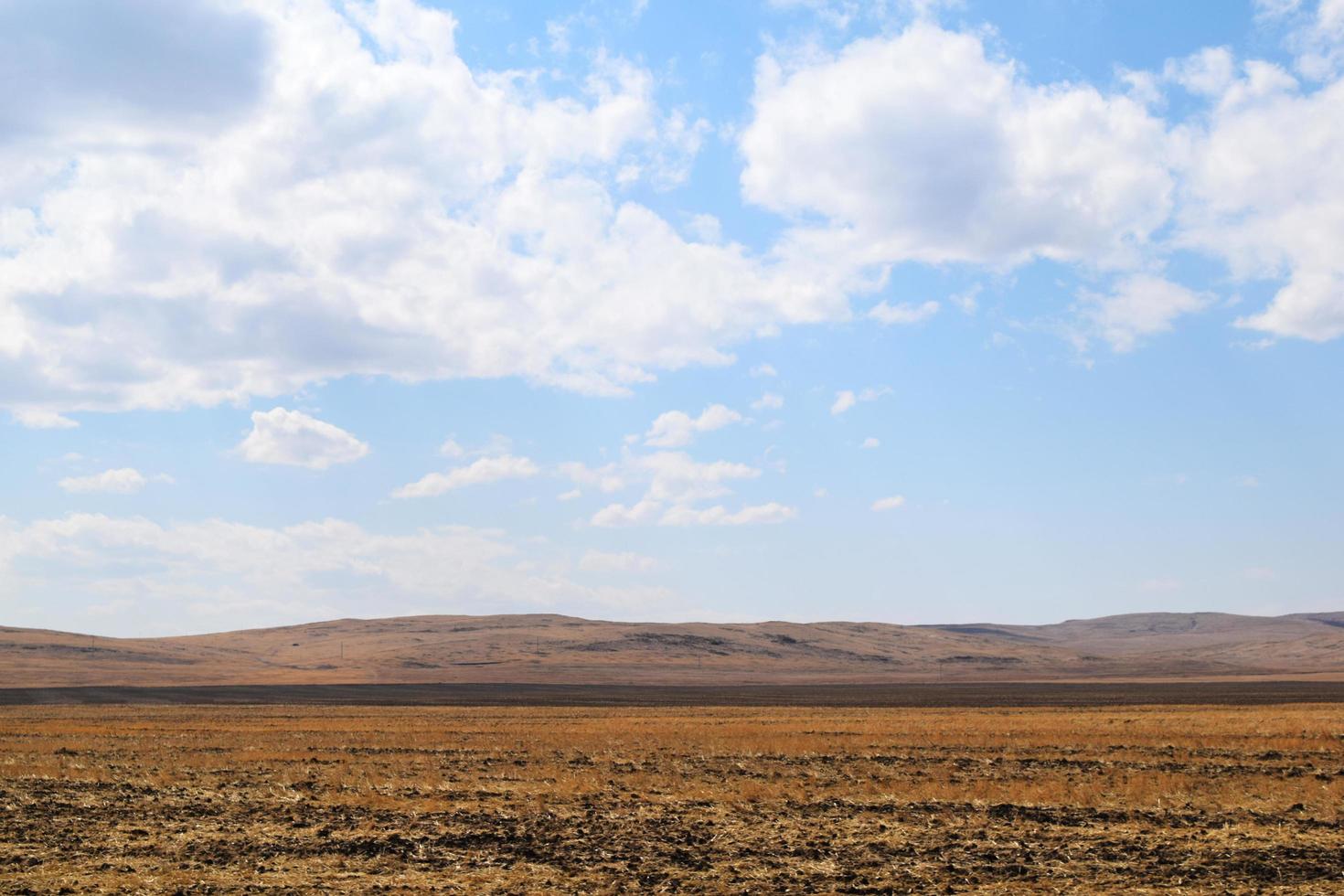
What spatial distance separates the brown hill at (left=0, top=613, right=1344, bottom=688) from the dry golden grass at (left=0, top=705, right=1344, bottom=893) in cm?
8684

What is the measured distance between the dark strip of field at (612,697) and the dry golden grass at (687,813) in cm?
3363

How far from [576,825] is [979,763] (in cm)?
1234

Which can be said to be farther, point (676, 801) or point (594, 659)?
point (594, 659)

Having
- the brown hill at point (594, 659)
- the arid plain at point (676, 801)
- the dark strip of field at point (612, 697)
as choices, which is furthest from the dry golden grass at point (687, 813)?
the brown hill at point (594, 659)

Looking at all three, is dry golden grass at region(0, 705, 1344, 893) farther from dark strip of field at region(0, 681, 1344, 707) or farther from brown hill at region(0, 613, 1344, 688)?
brown hill at region(0, 613, 1344, 688)

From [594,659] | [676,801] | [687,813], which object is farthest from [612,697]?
[594,659]

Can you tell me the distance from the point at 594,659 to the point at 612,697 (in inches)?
2716

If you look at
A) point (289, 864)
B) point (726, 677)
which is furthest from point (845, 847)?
point (726, 677)

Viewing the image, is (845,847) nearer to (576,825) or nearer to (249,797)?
(576,825)

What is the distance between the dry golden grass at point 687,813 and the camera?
1481 centimetres

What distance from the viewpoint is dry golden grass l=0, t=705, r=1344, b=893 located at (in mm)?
14812

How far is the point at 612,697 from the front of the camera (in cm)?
8462

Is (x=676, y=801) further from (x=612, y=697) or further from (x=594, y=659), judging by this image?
(x=594, y=659)

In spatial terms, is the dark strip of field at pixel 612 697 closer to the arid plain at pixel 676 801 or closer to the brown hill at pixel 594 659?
the arid plain at pixel 676 801
